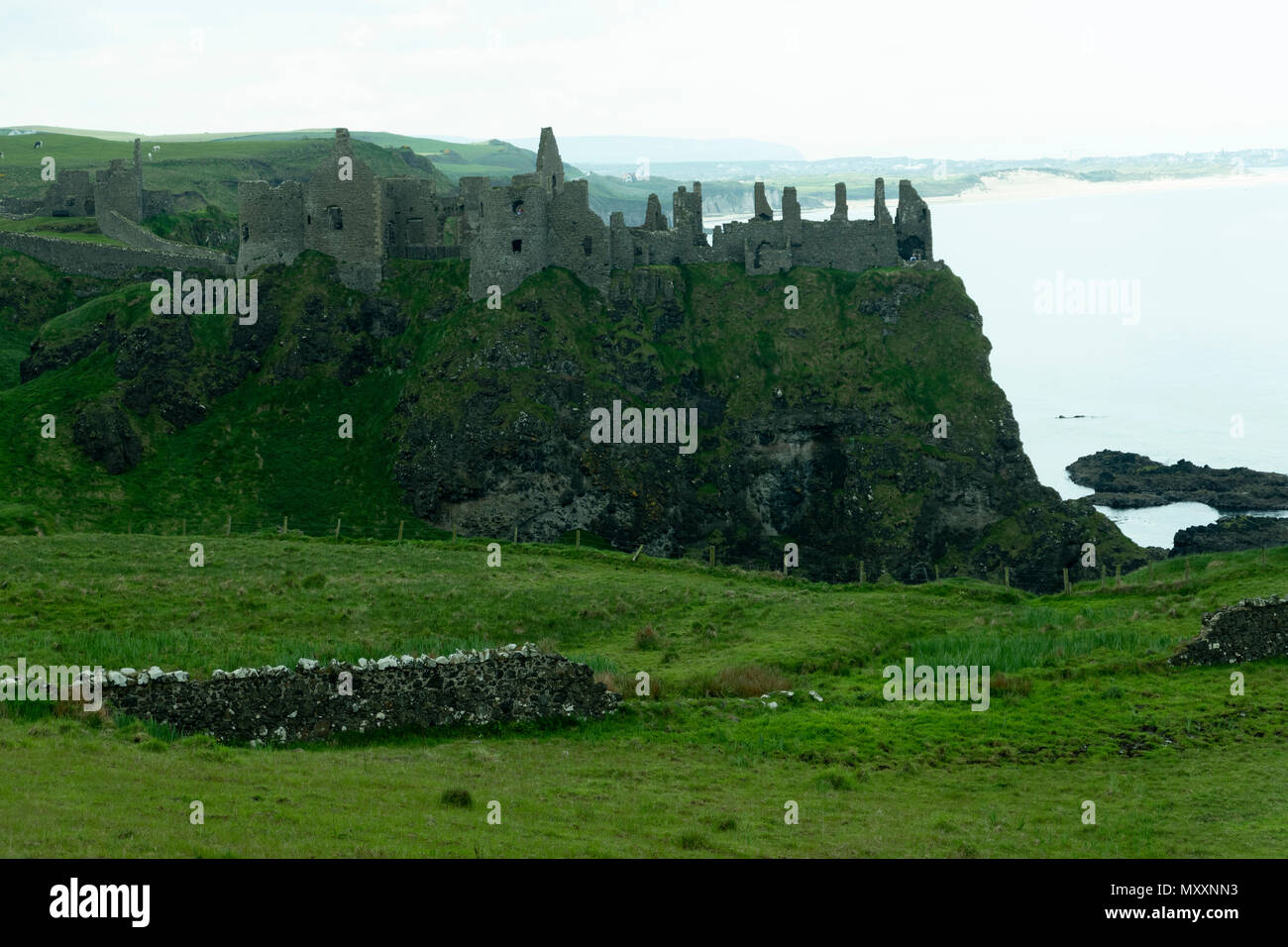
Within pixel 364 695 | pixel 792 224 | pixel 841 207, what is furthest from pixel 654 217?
pixel 364 695

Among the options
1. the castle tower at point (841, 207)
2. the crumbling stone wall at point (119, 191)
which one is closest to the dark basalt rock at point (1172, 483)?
the castle tower at point (841, 207)

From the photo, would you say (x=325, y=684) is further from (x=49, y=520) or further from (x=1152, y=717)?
(x=49, y=520)

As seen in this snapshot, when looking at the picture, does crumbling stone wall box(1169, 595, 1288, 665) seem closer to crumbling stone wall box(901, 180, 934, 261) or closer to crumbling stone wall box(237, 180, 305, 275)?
crumbling stone wall box(901, 180, 934, 261)

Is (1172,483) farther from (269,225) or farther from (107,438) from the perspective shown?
(107,438)

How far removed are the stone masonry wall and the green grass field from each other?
659 mm

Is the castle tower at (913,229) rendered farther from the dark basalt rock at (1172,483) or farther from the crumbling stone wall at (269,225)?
the crumbling stone wall at (269,225)

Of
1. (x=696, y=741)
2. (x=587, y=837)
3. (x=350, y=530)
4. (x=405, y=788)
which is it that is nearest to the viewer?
(x=587, y=837)

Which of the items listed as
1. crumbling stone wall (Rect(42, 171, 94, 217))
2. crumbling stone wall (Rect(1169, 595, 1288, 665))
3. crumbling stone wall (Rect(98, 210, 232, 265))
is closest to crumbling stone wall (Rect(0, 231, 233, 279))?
crumbling stone wall (Rect(98, 210, 232, 265))

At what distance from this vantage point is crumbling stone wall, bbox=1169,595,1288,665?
141ft

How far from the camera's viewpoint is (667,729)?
34.8 metres

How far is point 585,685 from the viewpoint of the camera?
35.2 meters
